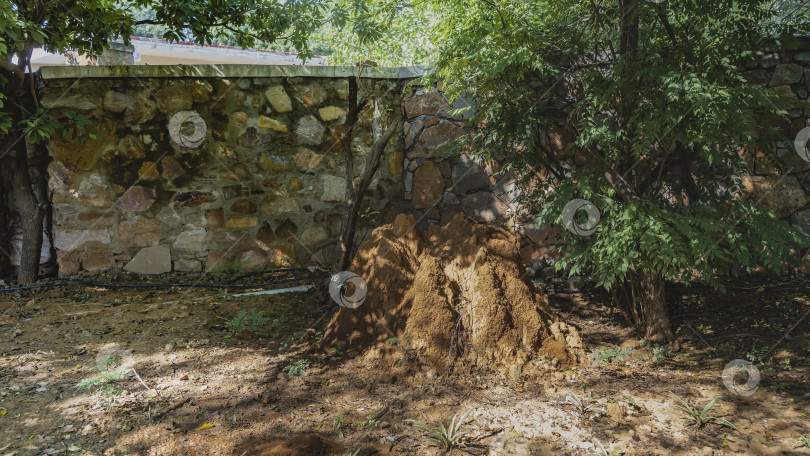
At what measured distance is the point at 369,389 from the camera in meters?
2.83

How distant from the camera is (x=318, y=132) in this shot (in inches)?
195

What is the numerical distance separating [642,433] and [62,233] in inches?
184

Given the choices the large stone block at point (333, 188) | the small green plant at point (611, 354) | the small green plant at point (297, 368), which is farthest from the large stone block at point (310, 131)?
the small green plant at point (611, 354)

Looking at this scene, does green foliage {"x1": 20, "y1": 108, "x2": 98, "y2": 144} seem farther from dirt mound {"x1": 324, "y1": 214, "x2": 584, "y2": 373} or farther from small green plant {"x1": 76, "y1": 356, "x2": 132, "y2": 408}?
dirt mound {"x1": 324, "y1": 214, "x2": 584, "y2": 373}

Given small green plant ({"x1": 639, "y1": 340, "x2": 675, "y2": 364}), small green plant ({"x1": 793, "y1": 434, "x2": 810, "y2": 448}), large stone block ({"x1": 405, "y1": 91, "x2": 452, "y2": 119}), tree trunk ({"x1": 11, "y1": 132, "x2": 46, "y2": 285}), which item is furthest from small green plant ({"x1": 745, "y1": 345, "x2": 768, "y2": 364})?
tree trunk ({"x1": 11, "y1": 132, "x2": 46, "y2": 285})

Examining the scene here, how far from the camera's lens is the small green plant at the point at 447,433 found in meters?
2.27

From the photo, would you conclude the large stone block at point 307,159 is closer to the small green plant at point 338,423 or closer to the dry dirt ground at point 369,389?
the dry dirt ground at point 369,389

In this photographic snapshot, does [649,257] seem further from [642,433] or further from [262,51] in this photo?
[262,51]

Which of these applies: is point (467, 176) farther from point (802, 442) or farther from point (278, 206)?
point (802, 442)

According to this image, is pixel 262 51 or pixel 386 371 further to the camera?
pixel 262 51

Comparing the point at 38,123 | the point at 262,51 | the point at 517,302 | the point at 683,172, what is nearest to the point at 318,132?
the point at 38,123

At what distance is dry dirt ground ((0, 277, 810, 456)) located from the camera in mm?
2312

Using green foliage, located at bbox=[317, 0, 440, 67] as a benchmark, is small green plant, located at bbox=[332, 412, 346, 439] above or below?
below

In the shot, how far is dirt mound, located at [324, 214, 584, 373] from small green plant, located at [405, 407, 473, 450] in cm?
56
